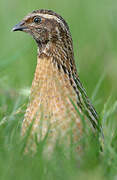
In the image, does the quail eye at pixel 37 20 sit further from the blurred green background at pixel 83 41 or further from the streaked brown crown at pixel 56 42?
the blurred green background at pixel 83 41

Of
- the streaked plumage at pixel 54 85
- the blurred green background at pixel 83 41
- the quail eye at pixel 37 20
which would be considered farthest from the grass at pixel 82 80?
the quail eye at pixel 37 20

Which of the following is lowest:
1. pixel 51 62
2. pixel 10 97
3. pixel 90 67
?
pixel 90 67

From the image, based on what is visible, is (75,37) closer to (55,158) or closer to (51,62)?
(51,62)

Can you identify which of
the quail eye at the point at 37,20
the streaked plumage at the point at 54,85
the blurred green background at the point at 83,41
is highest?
the quail eye at the point at 37,20

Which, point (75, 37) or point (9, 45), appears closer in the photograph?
point (9, 45)

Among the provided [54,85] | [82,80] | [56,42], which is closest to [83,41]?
[82,80]

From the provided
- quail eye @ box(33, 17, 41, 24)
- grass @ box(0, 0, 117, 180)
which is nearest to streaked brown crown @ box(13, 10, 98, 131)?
quail eye @ box(33, 17, 41, 24)

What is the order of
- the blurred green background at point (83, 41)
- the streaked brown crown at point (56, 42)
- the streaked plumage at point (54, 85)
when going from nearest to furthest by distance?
the streaked plumage at point (54, 85)
the streaked brown crown at point (56, 42)
the blurred green background at point (83, 41)

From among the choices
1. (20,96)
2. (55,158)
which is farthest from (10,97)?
(55,158)
